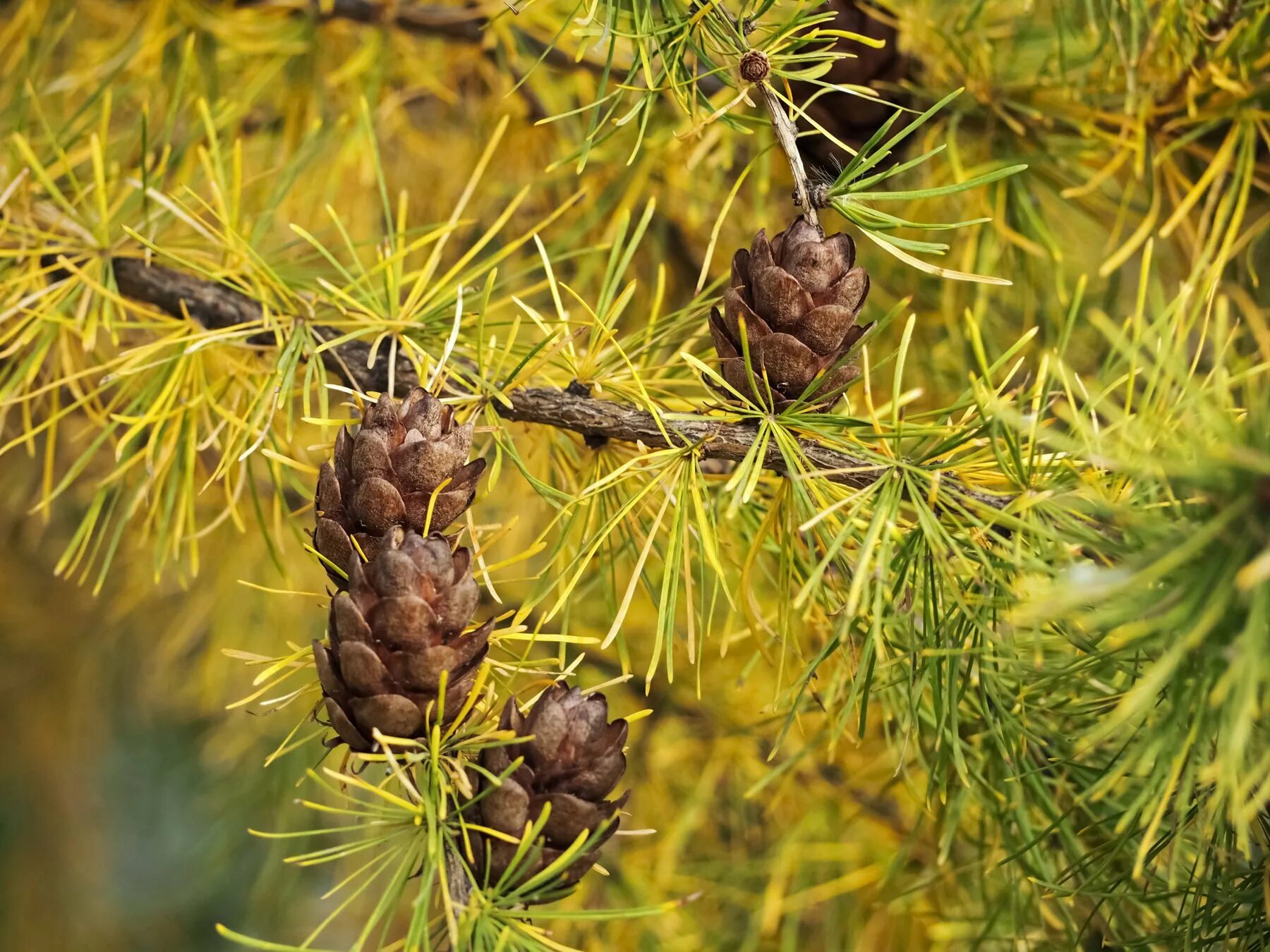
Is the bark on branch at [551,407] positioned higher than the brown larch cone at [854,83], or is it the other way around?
the brown larch cone at [854,83]

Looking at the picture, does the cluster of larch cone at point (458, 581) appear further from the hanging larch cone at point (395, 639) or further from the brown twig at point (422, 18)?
the brown twig at point (422, 18)

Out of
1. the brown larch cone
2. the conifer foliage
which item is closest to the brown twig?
the conifer foliage

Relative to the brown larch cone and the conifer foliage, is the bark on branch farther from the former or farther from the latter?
the brown larch cone

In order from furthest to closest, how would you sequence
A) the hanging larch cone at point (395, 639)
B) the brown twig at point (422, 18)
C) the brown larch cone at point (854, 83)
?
the brown twig at point (422, 18) < the brown larch cone at point (854, 83) < the hanging larch cone at point (395, 639)

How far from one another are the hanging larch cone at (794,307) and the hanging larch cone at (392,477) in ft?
0.26

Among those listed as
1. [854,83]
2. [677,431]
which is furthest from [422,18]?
[677,431]

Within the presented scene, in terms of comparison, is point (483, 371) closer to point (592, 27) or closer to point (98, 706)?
point (592, 27)

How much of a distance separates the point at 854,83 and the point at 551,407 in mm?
219

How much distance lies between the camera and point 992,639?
252 millimetres

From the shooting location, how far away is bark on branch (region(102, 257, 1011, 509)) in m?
0.28

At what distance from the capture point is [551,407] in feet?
1.02

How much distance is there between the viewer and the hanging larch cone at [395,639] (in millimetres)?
237

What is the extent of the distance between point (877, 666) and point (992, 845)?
0.14 m

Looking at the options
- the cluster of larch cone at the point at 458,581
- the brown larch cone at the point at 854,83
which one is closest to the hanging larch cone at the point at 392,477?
the cluster of larch cone at the point at 458,581
